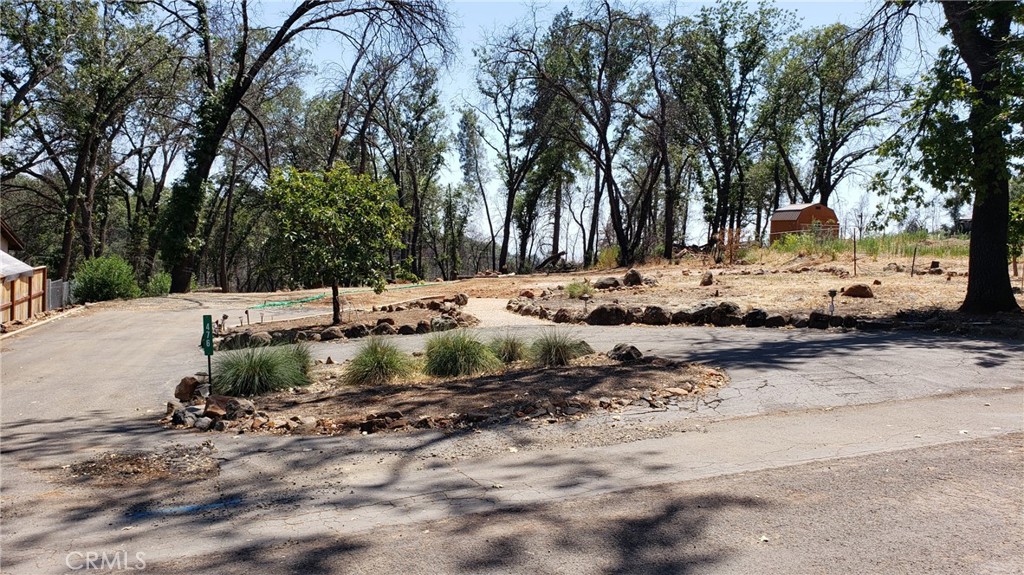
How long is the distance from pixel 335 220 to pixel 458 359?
22.4 feet

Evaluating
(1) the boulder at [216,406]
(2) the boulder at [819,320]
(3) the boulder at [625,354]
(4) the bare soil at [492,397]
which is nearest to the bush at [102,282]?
(4) the bare soil at [492,397]

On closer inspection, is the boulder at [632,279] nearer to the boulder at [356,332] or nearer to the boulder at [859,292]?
the boulder at [859,292]

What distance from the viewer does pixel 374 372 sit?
35.3ft

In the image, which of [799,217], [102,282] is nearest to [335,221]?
[102,282]

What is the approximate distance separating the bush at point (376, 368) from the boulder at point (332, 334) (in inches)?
203

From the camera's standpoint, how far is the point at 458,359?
11.1 meters

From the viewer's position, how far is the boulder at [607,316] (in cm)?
1670

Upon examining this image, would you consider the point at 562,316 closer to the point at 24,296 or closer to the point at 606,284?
the point at 606,284

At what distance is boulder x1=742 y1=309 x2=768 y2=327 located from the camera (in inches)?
596

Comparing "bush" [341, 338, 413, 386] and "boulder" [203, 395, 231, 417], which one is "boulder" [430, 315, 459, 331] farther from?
"boulder" [203, 395, 231, 417]

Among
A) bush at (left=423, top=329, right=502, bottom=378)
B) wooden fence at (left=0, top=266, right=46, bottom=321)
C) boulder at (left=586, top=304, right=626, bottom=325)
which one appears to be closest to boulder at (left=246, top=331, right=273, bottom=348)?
bush at (left=423, top=329, right=502, bottom=378)

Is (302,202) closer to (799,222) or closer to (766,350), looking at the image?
(766,350)

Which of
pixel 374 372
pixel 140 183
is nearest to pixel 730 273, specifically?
pixel 374 372

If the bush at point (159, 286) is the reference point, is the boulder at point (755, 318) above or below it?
below
